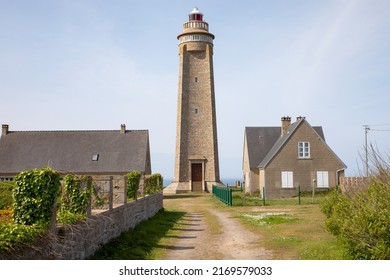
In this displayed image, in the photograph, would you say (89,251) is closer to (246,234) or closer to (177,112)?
(246,234)

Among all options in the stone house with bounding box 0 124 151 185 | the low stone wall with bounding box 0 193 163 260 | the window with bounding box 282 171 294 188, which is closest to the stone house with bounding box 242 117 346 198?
the window with bounding box 282 171 294 188

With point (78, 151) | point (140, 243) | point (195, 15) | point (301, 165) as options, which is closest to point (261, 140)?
point (301, 165)

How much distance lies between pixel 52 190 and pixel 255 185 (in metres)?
31.8

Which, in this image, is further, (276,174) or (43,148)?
(43,148)

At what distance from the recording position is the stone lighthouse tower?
131ft

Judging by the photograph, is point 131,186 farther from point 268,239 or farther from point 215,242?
point 268,239

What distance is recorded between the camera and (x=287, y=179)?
31.8 metres

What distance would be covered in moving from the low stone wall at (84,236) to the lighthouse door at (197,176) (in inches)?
955

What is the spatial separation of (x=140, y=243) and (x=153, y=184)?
10112 millimetres

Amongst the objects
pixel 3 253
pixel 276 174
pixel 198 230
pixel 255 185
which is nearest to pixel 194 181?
pixel 255 185

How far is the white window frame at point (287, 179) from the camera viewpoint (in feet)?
104

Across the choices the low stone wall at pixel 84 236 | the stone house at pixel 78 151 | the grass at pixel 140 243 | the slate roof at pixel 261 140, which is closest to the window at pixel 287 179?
the slate roof at pixel 261 140

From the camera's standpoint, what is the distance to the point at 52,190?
26.6 ft

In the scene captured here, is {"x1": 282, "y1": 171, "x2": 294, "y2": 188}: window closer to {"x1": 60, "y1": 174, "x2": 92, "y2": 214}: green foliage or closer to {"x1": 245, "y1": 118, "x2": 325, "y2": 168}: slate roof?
{"x1": 245, "y1": 118, "x2": 325, "y2": 168}: slate roof
